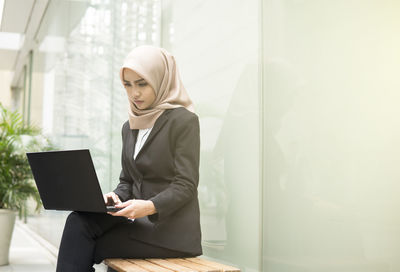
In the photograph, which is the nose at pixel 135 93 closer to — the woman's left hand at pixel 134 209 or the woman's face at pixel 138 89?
the woman's face at pixel 138 89

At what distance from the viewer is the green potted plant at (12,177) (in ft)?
13.0

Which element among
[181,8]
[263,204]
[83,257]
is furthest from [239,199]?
[181,8]

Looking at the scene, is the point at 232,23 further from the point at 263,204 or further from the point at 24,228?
the point at 24,228

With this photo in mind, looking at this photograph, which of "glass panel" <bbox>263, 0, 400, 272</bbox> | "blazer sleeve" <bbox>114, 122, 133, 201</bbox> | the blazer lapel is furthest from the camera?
"blazer sleeve" <bbox>114, 122, 133, 201</bbox>

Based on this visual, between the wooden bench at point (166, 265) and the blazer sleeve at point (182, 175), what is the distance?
0.53ft

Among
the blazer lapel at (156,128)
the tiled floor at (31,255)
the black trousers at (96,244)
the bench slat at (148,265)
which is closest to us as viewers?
the bench slat at (148,265)

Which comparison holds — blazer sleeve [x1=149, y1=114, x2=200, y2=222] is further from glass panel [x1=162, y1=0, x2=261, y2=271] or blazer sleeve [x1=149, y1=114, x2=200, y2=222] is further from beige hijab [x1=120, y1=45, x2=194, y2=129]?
glass panel [x1=162, y1=0, x2=261, y2=271]

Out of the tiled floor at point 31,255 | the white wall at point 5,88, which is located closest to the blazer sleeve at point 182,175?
the tiled floor at point 31,255

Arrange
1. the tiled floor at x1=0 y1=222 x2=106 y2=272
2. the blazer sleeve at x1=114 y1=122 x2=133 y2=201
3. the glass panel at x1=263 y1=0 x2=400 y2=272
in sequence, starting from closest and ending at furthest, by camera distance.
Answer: the glass panel at x1=263 y1=0 x2=400 y2=272 < the blazer sleeve at x1=114 y1=122 x2=133 y2=201 < the tiled floor at x1=0 y1=222 x2=106 y2=272

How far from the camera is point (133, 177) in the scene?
2.01 m

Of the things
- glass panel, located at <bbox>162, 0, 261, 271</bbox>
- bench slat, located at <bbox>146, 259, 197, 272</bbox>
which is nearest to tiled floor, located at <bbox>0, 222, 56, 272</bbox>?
glass panel, located at <bbox>162, 0, 261, 271</bbox>

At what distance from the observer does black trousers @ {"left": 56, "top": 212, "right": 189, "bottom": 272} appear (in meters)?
1.70

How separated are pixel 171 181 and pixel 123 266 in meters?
0.40

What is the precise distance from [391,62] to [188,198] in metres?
0.87
